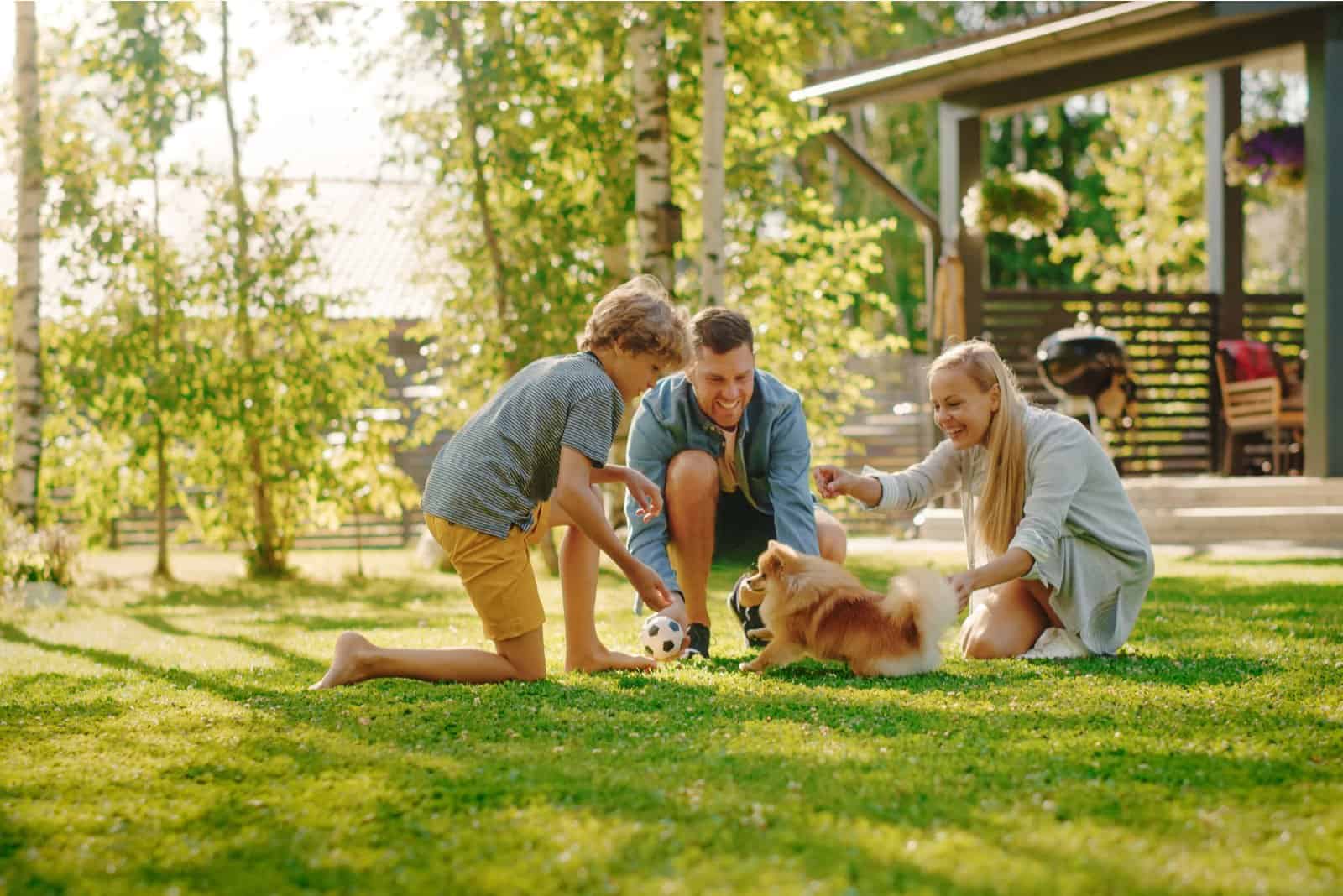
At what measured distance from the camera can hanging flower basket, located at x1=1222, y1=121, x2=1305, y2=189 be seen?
1152 cm

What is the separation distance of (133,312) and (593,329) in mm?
6925

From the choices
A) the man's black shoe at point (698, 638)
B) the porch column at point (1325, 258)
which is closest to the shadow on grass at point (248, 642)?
the man's black shoe at point (698, 638)

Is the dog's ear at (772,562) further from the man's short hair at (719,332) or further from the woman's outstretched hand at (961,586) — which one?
the man's short hair at (719,332)

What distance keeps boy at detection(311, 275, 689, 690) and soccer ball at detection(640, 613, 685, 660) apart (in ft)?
1.15

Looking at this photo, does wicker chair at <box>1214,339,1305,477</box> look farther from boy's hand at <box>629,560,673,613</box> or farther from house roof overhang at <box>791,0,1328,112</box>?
boy's hand at <box>629,560,673,613</box>

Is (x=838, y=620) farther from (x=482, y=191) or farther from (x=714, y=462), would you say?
(x=482, y=191)

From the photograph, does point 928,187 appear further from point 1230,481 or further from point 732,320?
point 732,320

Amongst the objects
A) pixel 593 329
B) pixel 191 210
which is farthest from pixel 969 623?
pixel 191 210

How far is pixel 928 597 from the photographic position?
3.94 m

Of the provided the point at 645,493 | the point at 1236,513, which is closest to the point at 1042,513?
the point at 645,493

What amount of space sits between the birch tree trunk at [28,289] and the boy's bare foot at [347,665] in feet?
19.2

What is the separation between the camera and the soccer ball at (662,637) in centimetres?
457

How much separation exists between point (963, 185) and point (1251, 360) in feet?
10.9

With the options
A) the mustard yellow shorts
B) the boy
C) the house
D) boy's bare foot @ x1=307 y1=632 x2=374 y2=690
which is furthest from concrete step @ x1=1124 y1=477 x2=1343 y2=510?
boy's bare foot @ x1=307 y1=632 x2=374 y2=690
